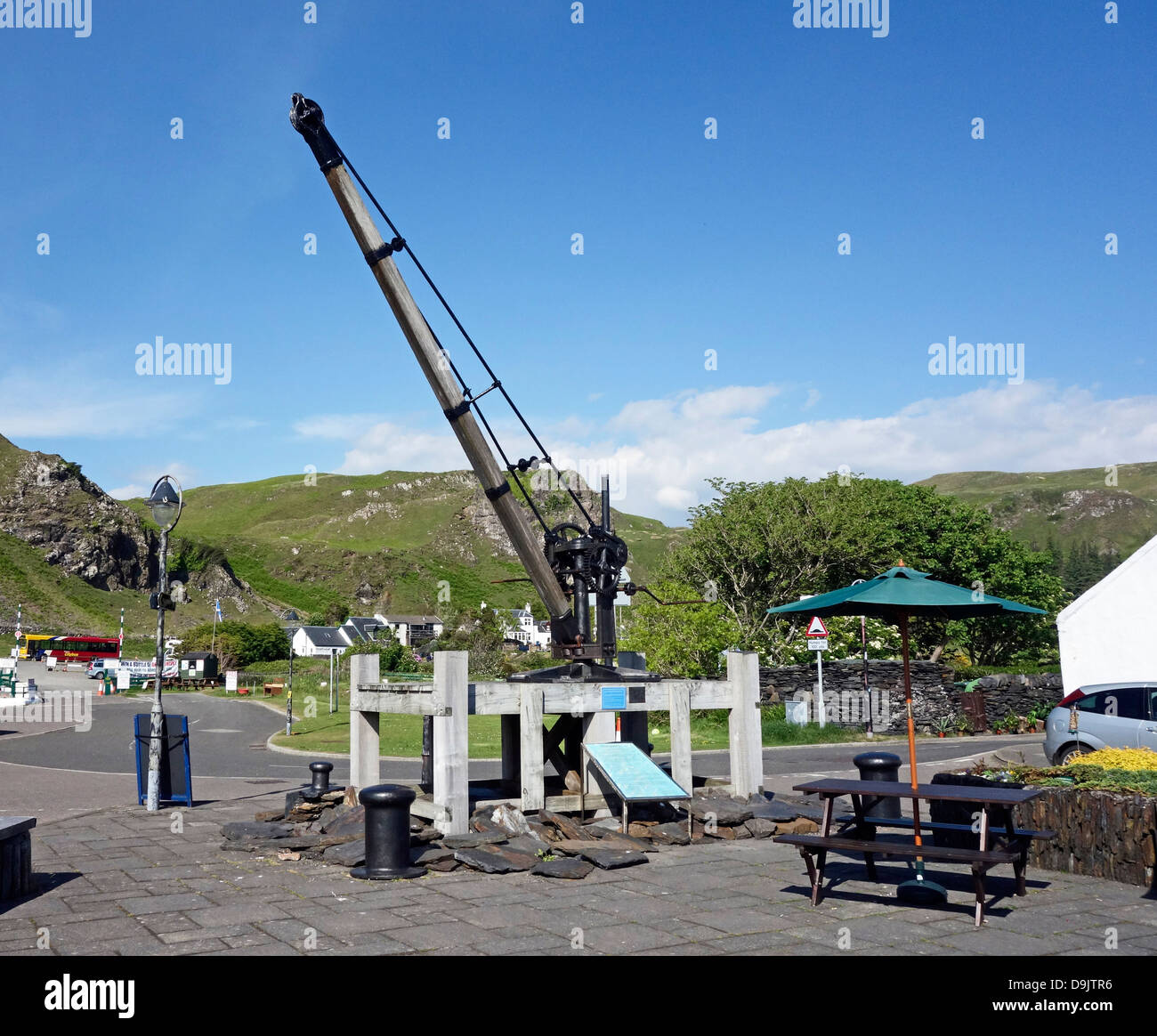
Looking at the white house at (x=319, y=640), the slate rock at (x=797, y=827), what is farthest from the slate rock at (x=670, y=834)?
the white house at (x=319, y=640)

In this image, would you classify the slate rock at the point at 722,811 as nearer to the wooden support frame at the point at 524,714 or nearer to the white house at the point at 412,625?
the wooden support frame at the point at 524,714

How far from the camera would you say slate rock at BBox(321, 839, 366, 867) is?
9180 millimetres

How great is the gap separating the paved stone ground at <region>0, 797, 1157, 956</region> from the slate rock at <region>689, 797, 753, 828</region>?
3.56 feet

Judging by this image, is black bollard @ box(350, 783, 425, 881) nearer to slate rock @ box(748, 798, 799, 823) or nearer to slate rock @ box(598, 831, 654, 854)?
slate rock @ box(598, 831, 654, 854)

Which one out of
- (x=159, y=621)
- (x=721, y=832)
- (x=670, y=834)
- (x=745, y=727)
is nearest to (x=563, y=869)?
(x=670, y=834)

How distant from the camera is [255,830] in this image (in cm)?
1072

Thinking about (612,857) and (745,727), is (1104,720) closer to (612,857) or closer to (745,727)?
(745,727)

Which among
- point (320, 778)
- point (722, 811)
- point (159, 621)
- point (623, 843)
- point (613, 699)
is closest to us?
point (623, 843)

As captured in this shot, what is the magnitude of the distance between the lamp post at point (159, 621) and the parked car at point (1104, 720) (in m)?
13.1

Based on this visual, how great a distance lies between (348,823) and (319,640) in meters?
101

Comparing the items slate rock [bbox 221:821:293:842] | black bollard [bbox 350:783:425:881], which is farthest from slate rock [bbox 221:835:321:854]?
black bollard [bbox 350:783:425:881]

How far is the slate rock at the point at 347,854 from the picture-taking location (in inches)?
361
